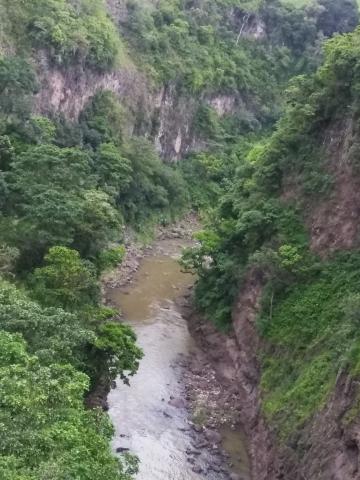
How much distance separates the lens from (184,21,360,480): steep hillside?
2366cm

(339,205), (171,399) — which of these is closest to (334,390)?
(171,399)

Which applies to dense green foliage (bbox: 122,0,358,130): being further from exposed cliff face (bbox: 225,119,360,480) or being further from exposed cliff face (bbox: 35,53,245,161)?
exposed cliff face (bbox: 225,119,360,480)

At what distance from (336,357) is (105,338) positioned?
9.31 m

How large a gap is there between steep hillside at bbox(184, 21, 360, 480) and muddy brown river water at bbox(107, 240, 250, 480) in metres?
2.15

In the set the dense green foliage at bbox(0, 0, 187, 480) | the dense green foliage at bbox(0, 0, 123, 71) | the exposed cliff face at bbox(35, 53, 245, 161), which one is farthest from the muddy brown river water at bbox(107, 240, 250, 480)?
the dense green foliage at bbox(0, 0, 123, 71)

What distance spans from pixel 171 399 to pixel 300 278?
890 cm

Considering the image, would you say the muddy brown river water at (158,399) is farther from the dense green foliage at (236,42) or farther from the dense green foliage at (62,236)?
the dense green foliage at (236,42)

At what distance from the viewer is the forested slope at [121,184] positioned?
18.8 metres

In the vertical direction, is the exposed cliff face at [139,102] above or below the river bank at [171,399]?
above

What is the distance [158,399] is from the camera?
30234 mm

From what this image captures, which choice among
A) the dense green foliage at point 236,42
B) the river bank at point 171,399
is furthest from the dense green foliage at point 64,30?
the river bank at point 171,399

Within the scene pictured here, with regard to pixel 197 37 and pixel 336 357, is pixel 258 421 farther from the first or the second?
pixel 197 37

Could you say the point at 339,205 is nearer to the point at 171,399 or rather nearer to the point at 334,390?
the point at 334,390

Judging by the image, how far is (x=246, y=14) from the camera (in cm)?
8362
